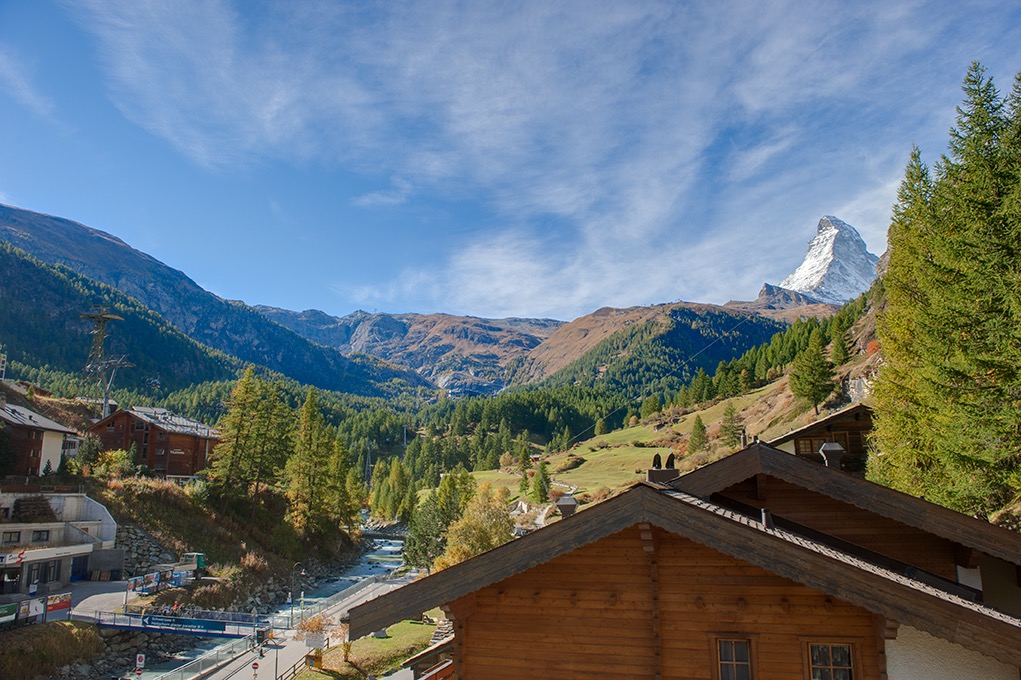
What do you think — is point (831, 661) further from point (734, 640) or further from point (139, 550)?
point (139, 550)

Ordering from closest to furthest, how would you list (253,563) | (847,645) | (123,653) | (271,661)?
(847,645)
(271,661)
(123,653)
(253,563)

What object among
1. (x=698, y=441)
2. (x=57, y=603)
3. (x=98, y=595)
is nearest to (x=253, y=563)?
(x=98, y=595)

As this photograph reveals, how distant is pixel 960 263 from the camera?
19.3 metres

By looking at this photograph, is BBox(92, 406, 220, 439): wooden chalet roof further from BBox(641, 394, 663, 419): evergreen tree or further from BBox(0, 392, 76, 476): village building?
BBox(641, 394, 663, 419): evergreen tree

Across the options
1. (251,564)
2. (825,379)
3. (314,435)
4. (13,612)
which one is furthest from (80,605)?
(825,379)

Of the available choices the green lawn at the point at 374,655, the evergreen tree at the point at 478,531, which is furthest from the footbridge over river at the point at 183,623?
the evergreen tree at the point at 478,531

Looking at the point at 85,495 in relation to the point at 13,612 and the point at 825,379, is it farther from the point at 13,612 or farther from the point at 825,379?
the point at 825,379

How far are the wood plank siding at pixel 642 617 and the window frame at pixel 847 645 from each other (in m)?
0.03

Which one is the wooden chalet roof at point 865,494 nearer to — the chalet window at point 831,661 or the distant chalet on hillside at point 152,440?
the chalet window at point 831,661

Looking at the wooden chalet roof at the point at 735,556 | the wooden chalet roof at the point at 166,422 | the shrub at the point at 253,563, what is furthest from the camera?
the wooden chalet roof at the point at 166,422

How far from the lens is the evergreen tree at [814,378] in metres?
75.7

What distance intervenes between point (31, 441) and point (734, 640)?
67.7 meters

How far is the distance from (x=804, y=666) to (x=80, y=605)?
48768 mm

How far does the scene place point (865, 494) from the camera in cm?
951
